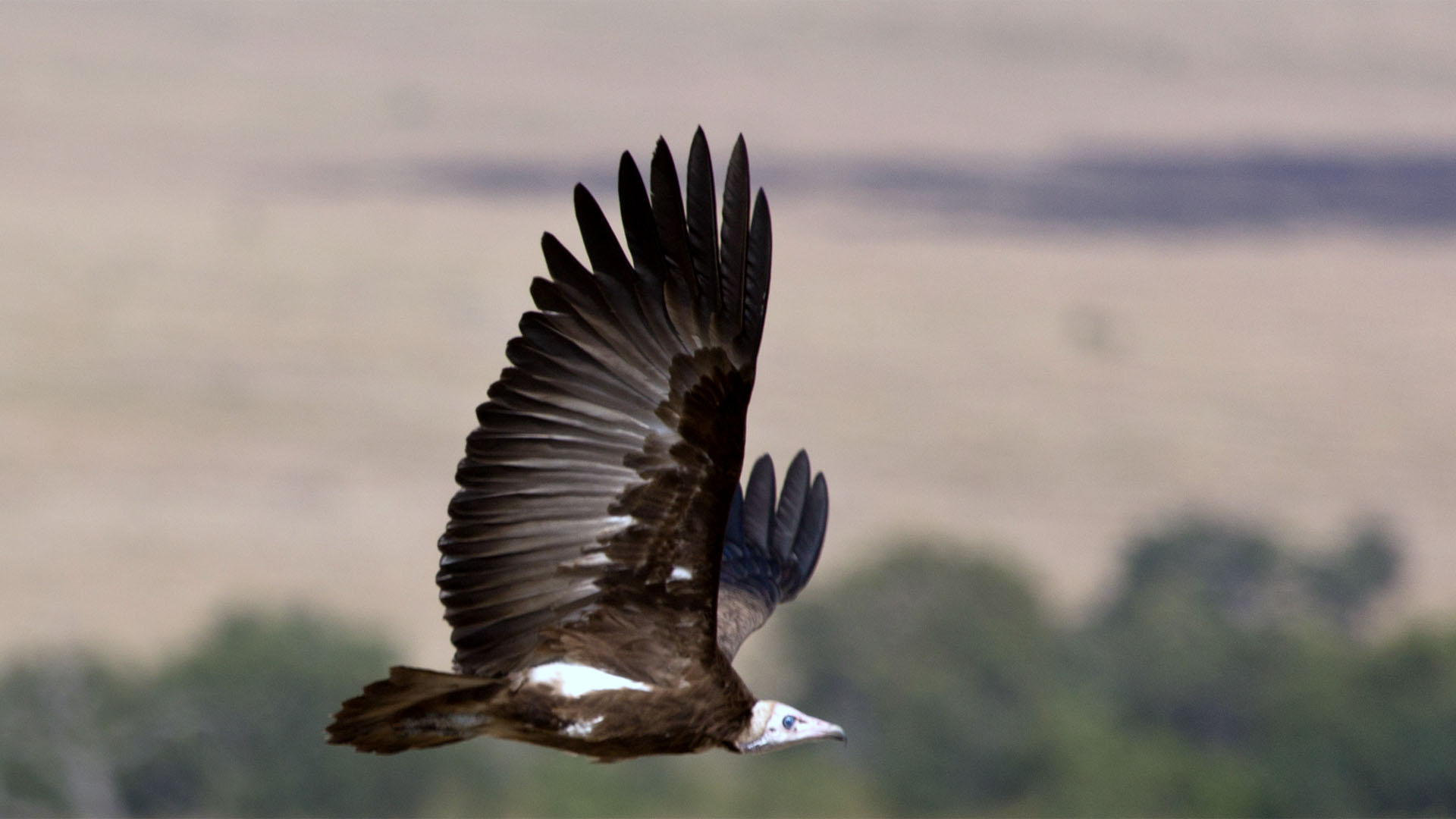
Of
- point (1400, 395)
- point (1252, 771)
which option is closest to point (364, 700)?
point (1252, 771)

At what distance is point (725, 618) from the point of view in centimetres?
1101

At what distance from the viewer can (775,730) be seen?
9.12 meters

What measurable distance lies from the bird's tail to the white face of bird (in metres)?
0.99

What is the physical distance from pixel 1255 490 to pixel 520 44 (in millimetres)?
56417

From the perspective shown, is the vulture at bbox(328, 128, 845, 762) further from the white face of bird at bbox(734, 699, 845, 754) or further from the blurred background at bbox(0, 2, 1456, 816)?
the blurred background at bbox(0, 2, 1456, 816)

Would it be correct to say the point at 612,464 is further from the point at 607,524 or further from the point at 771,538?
the point at 771,538

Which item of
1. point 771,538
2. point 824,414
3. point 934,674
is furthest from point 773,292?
point 771,538

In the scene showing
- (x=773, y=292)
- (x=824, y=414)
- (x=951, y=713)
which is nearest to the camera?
(x=951, y=713)

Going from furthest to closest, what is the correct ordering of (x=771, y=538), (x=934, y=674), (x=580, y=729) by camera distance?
1. (x=934, y=674)
2. (x=771, y=538)
3. (x=580, y=729)

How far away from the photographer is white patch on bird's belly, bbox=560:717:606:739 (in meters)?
8.91

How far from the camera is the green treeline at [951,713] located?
56.8 metres

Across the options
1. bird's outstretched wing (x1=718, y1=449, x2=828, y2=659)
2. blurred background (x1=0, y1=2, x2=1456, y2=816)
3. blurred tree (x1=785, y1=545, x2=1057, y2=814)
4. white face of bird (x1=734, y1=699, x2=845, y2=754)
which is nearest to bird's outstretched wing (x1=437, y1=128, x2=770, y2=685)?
white face of bird (x1=734, y1=699, x2=845, y2=754)

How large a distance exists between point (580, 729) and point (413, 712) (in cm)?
65

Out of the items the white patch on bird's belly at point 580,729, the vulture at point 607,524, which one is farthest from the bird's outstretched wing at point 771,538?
the white patch on bird's belly at point 580,729
